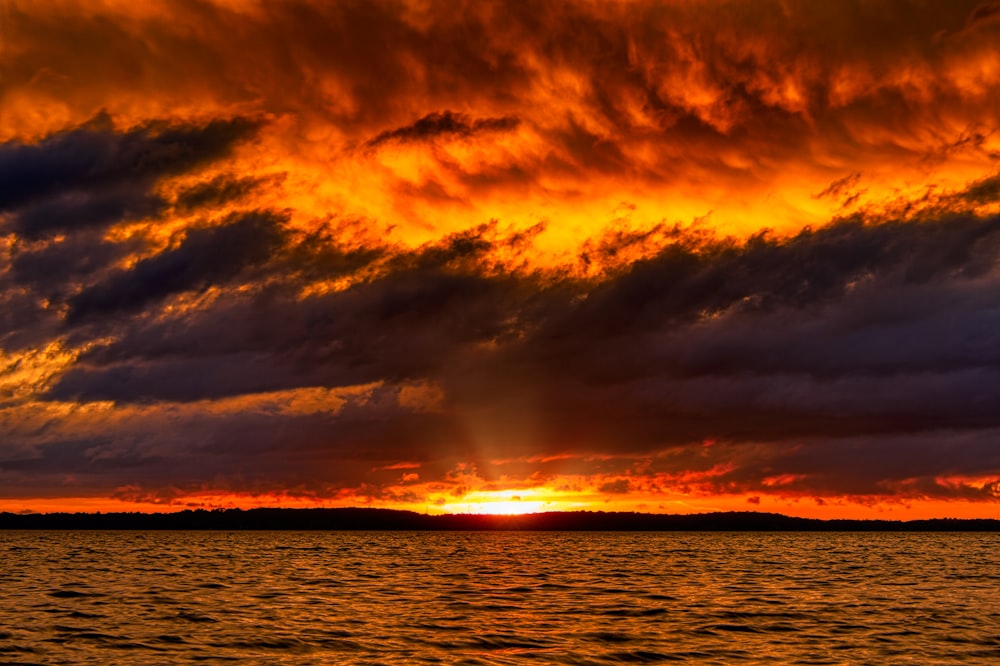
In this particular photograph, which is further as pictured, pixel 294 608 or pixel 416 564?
pixel 416 564

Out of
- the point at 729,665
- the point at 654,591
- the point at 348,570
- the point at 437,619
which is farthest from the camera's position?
the point at 348,570

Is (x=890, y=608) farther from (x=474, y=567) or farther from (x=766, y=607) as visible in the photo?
(x=474, y=567)

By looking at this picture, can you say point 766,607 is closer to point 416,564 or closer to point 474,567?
point 474,567

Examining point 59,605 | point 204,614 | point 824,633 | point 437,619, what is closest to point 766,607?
point 824,633

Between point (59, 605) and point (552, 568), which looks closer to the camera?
point (59, 605)

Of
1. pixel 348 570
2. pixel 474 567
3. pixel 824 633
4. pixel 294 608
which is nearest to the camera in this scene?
pixel 824 633

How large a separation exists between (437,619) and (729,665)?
1898 cm

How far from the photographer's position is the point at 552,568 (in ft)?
338

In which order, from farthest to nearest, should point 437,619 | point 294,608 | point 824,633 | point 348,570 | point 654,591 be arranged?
point 348,570, point 654,591, point 294,608, point 437,619, point 824,633

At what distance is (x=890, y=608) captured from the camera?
55844 mm

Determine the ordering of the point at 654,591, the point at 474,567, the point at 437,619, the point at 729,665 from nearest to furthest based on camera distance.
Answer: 1. the point at 729,665
2. the point at 437,619
3. the point at 654,591
4. the point at 474,567

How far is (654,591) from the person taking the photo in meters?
67.4

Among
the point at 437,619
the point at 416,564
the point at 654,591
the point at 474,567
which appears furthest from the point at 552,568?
the point at 437,619

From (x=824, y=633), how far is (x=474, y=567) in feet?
226
